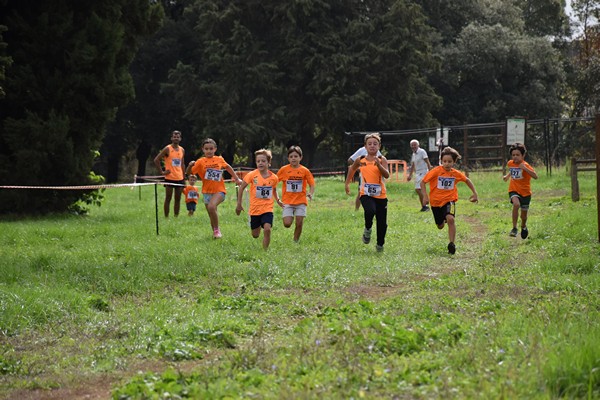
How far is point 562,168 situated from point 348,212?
17406 millimetres

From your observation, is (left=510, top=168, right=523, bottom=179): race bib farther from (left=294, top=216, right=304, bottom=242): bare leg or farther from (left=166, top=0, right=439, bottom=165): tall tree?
(left=166, top=0, right=439, bottom=165): tall tree

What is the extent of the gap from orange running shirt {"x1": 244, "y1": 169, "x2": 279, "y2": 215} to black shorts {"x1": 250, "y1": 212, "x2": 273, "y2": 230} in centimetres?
6

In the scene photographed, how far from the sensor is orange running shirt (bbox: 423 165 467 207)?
14555 millimetres

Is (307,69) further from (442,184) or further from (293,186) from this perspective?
(442,184)

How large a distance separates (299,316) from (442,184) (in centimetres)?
658

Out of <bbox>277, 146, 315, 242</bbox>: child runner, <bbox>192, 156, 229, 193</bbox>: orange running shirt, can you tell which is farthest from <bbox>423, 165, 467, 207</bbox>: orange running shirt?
<bbox>192, 156, 229, 193</bbox>: orange running shirt

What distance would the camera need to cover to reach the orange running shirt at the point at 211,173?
1681 centimetres

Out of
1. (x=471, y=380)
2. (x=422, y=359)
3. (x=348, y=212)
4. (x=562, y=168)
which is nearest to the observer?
(x=471, y=380)

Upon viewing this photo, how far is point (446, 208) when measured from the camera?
14547 millimetres

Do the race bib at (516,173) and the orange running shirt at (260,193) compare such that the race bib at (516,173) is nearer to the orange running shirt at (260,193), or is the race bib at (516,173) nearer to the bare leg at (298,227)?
the bare leg at (298,227)

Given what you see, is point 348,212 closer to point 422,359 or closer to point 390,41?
point 422,359

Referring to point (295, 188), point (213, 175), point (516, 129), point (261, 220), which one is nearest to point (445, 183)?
point (295, 188)

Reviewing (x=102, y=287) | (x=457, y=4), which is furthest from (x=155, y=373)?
(x=457, y=4)

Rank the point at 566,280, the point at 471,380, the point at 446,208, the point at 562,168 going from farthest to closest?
1. the point at 562,168
2. the point at 446,208
3. the point at 566,280
4. the point at 471,380
